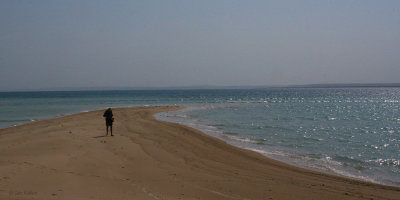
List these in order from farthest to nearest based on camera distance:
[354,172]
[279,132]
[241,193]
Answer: [279,132] → [354,172] → [241,193]

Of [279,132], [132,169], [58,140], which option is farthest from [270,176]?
[279,132]

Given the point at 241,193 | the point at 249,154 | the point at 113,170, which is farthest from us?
the point at 249,154

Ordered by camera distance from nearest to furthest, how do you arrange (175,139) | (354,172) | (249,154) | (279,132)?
(354,172) < (249,154) < (175,139) < (279,132)

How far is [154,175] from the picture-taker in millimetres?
9641

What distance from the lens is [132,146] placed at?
48.1 feet

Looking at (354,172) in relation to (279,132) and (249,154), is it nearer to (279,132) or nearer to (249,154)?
(249,154)

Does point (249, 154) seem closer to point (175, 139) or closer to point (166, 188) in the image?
point (175, 139)

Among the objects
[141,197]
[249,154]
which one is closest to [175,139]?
[249,154]

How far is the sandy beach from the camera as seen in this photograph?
7.78 meters

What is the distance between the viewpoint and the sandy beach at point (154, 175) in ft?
25.5

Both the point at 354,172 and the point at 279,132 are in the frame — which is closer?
the point at 354,172

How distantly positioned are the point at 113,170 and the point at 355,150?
37.3 ft

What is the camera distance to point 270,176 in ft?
33.8

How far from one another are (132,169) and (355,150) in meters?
10.8
